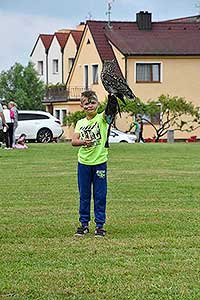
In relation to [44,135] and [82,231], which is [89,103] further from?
[44,135]

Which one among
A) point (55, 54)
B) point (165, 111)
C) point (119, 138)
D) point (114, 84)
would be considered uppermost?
point (55, 54)

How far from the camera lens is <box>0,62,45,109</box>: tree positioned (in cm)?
7462

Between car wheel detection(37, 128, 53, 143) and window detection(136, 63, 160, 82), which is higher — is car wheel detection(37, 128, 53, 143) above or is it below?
below

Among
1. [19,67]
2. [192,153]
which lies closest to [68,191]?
[192,153]

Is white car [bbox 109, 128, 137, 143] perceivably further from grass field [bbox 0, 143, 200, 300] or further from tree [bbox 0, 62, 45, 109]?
grass field [bbox 0, 143, 200, 300]

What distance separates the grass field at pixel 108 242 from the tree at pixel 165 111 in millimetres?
35913

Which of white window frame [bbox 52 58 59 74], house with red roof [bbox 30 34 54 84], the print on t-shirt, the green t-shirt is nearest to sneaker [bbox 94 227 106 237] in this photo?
the green t-shirt

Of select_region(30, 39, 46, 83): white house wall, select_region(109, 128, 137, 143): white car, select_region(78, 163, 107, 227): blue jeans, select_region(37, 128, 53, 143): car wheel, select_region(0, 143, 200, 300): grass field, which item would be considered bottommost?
select_region(109, 128, 137, 143): white car

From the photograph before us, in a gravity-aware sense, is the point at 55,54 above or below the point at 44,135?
above

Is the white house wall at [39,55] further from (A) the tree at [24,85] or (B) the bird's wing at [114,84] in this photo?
(B) the bird's wing at [114,84]

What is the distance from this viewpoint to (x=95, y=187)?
449 inches

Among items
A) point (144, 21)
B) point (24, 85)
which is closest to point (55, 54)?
point (24, 85)

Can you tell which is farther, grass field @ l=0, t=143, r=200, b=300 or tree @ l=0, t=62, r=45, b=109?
tree @ l=0, t=62, r=45, b=109

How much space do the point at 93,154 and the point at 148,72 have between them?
54.2 m
